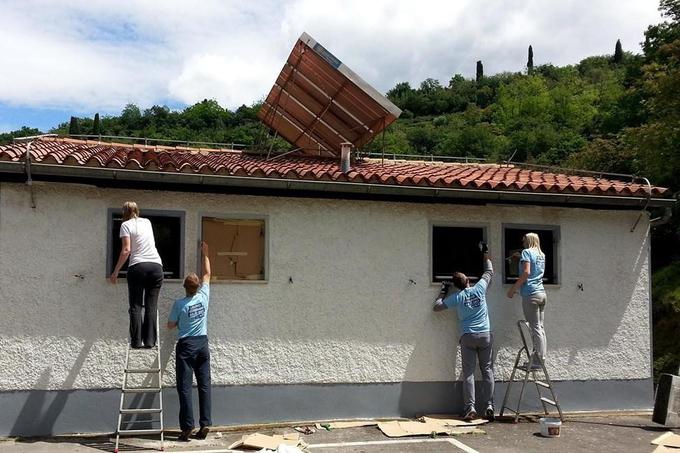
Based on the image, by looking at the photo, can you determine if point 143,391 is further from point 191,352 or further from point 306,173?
point 306,173

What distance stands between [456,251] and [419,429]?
247 centimetres

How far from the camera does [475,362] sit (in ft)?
27.6

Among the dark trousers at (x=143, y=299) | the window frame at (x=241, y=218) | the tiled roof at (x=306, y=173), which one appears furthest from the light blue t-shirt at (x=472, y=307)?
the dark trousers at (x=143, y=299)

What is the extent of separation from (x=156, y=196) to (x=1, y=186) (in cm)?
167

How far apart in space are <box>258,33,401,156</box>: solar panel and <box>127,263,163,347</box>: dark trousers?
4.75m

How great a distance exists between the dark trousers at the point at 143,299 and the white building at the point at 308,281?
0.46m

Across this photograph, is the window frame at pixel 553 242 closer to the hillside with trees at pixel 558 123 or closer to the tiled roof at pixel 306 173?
the tiled roof at pixel 306 173

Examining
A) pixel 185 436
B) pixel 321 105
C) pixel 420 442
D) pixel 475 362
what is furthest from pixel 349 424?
pixel 321 105

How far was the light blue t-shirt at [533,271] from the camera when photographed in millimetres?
8438

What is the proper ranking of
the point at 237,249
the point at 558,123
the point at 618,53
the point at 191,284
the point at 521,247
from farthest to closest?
1. the point at 618,53
2. the point at 558,123
3. the point at 521,247
4. the point at 237,249
5. the point at 191,284

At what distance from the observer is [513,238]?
9.16 meters

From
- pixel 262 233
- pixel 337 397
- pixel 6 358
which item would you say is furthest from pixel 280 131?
pixel 6 358

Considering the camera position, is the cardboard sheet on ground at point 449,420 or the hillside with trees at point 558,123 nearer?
the cardboard sheet on ground at point 449,420

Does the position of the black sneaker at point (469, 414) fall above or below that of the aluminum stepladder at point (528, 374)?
below
